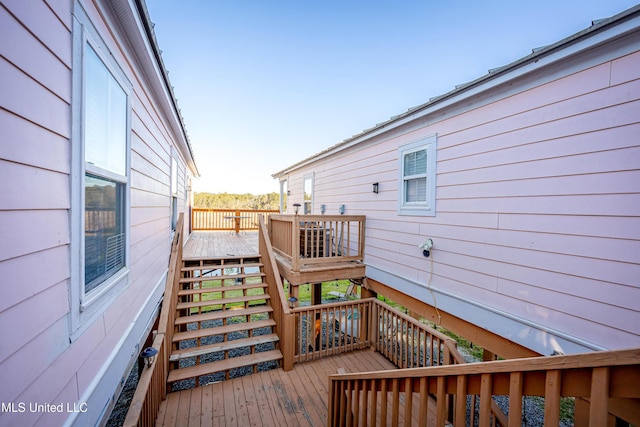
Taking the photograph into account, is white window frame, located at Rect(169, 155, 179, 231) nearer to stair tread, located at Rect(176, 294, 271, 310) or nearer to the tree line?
stair tread, located at Rect(176, 294, 271, 310)

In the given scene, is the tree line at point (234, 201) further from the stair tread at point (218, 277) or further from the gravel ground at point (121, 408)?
the stair tread at point (218, 277)

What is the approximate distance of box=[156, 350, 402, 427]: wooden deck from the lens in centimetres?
336

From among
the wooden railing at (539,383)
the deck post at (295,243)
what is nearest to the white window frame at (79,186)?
the wooden railing at (539,383)

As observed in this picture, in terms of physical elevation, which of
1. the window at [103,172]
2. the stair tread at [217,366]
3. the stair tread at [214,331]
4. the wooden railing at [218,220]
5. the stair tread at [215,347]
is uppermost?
the window at [103,172]

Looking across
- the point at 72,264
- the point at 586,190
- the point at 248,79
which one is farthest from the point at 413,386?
the point at 248,79

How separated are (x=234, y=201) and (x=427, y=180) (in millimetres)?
22172

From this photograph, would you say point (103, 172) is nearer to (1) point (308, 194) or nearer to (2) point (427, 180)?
(2) point (427, 180)

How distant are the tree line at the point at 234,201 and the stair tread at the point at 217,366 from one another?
20023 mm

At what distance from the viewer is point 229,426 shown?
10.7ft

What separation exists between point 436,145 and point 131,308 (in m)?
4.64

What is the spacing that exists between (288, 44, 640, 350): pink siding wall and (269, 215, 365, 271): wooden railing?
5.31ft

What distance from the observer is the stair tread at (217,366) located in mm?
3954

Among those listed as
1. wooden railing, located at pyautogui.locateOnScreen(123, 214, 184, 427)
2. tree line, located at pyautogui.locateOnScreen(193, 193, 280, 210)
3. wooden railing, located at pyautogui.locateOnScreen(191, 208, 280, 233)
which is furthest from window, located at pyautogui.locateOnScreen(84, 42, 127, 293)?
tree line, located at pyautogui.locateOnScreen(193, 193, 280, 210)

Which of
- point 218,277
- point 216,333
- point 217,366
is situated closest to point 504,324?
point 217,366
